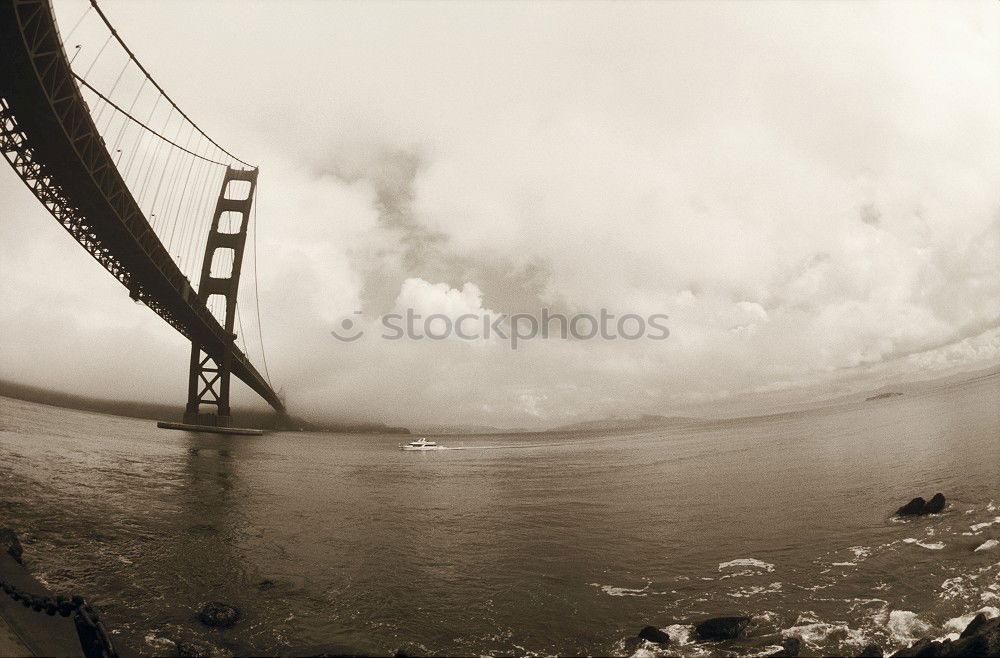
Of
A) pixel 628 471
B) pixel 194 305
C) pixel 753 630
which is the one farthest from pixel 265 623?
pixel 194 305

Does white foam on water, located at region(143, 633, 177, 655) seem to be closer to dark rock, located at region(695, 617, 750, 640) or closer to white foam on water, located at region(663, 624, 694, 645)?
white foam on water, located at region(663, 624, 694, 645)

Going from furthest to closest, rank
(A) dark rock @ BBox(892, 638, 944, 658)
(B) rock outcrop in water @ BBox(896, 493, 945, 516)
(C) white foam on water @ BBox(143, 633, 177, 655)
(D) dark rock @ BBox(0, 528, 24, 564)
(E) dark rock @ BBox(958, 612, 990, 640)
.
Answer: (B) rock outcrop in water @ BBox(896, 493, 945, 516) → (D) dark rock @ BBox(0, 528, 24, 564) → (E) dark rock @ BBox(958, 612, 990, 640) → (C) white foam on water @ BBox(143, 633, 177, 655) → (A) dark rock @ BBox(892, 638, 944, 658)

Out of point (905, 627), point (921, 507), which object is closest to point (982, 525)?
point (921, 507)

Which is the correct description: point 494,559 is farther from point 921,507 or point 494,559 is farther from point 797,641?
point 921,507

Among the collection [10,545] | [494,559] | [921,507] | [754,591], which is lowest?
[494,559]

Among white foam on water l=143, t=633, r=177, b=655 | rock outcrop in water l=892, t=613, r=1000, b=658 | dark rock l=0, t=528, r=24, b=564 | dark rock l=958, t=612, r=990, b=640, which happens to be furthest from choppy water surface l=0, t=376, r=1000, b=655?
rock outcrop in water l=892, t=613, r=1000, b=658

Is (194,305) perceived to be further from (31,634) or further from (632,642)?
(632,642)
